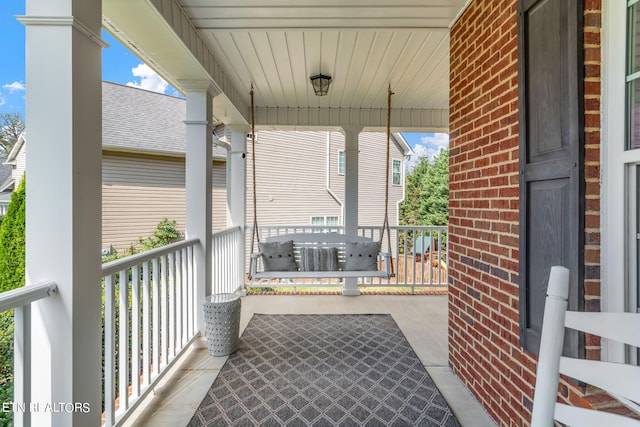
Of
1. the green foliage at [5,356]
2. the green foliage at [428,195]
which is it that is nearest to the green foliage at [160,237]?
the green foliage at [5,356]

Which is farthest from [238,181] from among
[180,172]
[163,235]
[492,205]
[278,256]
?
[180,172]

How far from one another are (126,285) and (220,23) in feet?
6.61

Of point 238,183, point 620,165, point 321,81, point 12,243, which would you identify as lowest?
point 12,243

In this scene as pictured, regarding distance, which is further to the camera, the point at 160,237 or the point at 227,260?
the point at 160,237

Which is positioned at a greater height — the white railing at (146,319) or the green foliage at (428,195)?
the green foliage at (428,195)

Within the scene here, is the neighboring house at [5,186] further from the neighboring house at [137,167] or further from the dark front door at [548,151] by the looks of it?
the dark front door at [548,151]

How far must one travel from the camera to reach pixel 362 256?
12.5 ft

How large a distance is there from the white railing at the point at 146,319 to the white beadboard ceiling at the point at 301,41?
1.53m

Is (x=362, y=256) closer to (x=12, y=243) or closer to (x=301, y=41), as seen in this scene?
(x=301, y=41)

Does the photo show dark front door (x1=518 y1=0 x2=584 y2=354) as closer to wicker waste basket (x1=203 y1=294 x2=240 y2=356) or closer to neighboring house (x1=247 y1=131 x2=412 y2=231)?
wicker waste basket (x1=203 y1=294 x2=240 y2=356)

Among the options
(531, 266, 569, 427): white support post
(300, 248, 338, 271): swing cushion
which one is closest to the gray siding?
(300, 248, 338, 271): swing cushion

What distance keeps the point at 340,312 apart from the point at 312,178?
6454mm

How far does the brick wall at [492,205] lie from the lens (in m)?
1.27

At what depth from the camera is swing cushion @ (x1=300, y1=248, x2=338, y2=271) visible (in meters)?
3.89
